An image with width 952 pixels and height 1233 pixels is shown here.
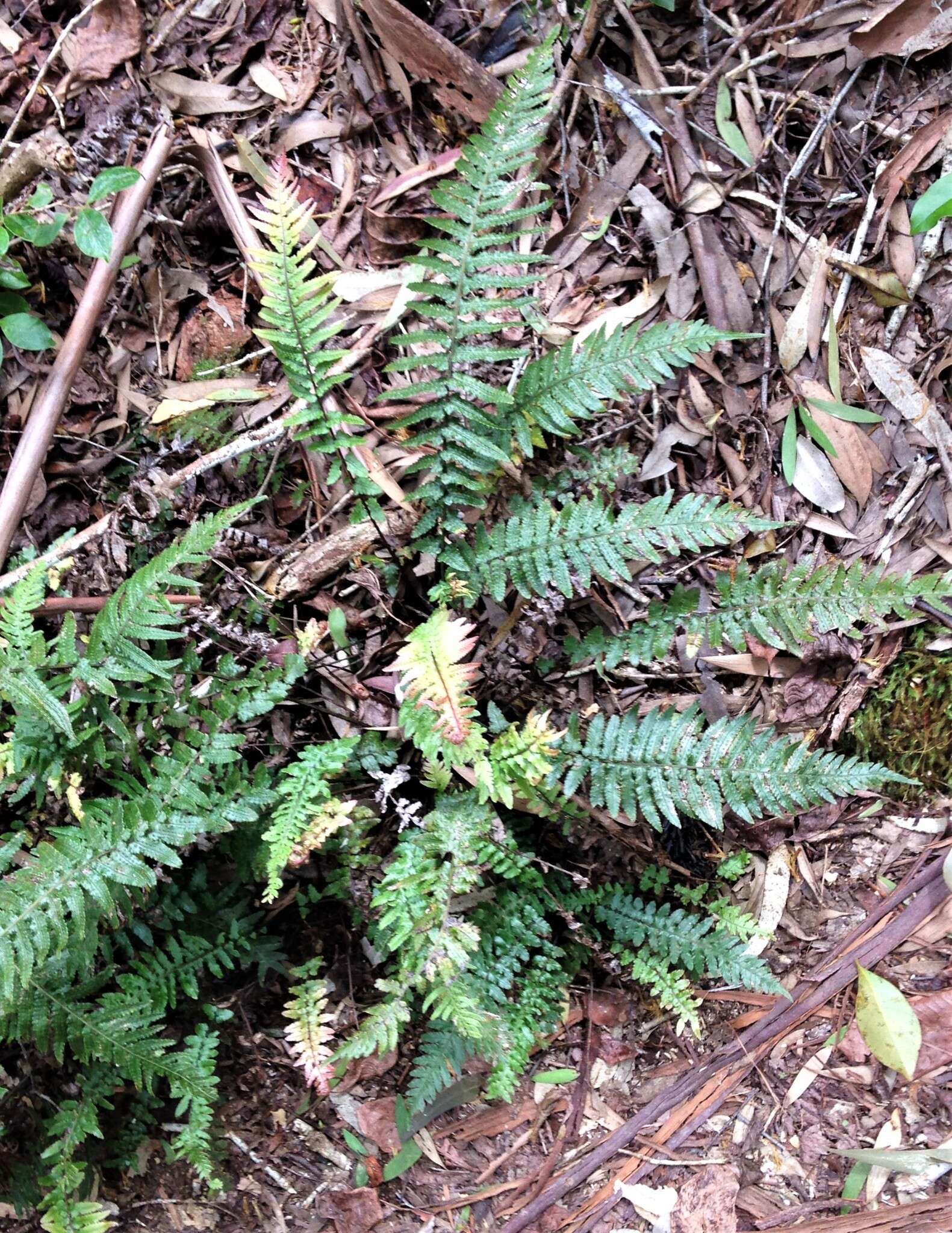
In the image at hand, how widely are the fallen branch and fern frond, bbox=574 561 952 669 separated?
3.06 ft

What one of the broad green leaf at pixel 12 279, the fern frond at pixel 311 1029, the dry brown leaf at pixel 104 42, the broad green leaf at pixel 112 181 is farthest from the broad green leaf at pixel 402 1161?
the dry brown leaf at pixel 104 42

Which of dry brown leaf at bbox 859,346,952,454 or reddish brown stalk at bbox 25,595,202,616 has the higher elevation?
reddish brown stalk at bbox 25,595,202,616

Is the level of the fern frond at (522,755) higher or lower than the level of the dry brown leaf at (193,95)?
lower

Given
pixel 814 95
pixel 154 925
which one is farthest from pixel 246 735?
pixel 814 95

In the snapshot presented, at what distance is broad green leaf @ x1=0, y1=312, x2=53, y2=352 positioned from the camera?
110 inches

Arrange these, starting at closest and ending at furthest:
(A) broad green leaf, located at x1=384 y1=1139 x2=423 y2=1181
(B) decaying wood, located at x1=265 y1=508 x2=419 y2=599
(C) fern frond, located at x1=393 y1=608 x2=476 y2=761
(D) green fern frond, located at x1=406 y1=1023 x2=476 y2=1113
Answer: (C) fern frond, located at x1=393 y1=608 x2=476 y2=761 → (D) green fern frond, located at x1=406 y1=1023 x2=476 y2=1113 → (B) decaying wood, located at x1=265 y1=508 x2=419 y2=599 → (A) broad green leaf, located at x1=384 y1=1139 x2=423 y2=1181

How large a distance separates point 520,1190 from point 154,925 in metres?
1.49

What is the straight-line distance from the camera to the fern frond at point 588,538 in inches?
103

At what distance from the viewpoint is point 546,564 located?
2.66 meters

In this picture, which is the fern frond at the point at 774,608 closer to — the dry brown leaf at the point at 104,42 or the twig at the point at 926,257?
the twig at the point at 926,257

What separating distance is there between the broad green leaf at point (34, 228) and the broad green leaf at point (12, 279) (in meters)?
0.11

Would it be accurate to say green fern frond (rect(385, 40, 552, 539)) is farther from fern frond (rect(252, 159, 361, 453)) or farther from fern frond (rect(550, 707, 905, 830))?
fern frond (rect(550, 707, 905, 830))

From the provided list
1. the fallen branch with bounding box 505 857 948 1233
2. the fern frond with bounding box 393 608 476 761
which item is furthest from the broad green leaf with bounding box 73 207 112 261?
the fallen branch with bounding box 505 857 948 1233

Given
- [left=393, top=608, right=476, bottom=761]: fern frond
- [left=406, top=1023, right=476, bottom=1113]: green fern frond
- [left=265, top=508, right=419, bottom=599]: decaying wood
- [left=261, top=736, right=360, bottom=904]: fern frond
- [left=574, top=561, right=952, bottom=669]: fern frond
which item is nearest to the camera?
[left=393, top=608, right=476, bottom=761]: fern frond
